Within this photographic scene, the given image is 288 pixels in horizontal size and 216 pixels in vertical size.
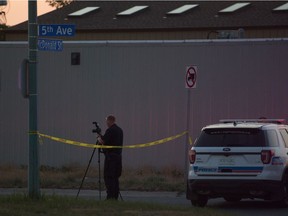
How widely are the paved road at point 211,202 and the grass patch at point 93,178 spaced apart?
70 centimetres

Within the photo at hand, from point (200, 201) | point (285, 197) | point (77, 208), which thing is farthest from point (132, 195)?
point (77, 208)

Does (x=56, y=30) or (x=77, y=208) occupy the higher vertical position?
(x=56, y=30)

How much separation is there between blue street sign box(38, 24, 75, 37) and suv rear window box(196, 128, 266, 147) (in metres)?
3.28

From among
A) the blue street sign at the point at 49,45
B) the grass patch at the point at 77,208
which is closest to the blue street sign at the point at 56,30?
the blue street sign at the point at 49,45

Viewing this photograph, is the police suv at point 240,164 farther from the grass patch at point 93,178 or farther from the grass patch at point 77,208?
the grass patch at point 93,178

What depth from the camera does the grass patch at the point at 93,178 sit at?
69.4 ft

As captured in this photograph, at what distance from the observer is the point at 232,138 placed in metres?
15.9

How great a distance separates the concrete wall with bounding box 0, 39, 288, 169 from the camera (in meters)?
25.2

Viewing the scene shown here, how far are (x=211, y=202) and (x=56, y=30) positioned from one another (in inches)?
202

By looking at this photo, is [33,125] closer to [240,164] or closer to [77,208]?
[77,208]

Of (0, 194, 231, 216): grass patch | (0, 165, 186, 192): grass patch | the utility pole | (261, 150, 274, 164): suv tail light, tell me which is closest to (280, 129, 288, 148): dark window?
(261, 150, 274, 164): suv tail light

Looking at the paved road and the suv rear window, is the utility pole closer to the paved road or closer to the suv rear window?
the suv rear window

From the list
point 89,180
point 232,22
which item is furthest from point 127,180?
point 232,22

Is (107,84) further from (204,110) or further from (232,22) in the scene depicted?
(232,22)
